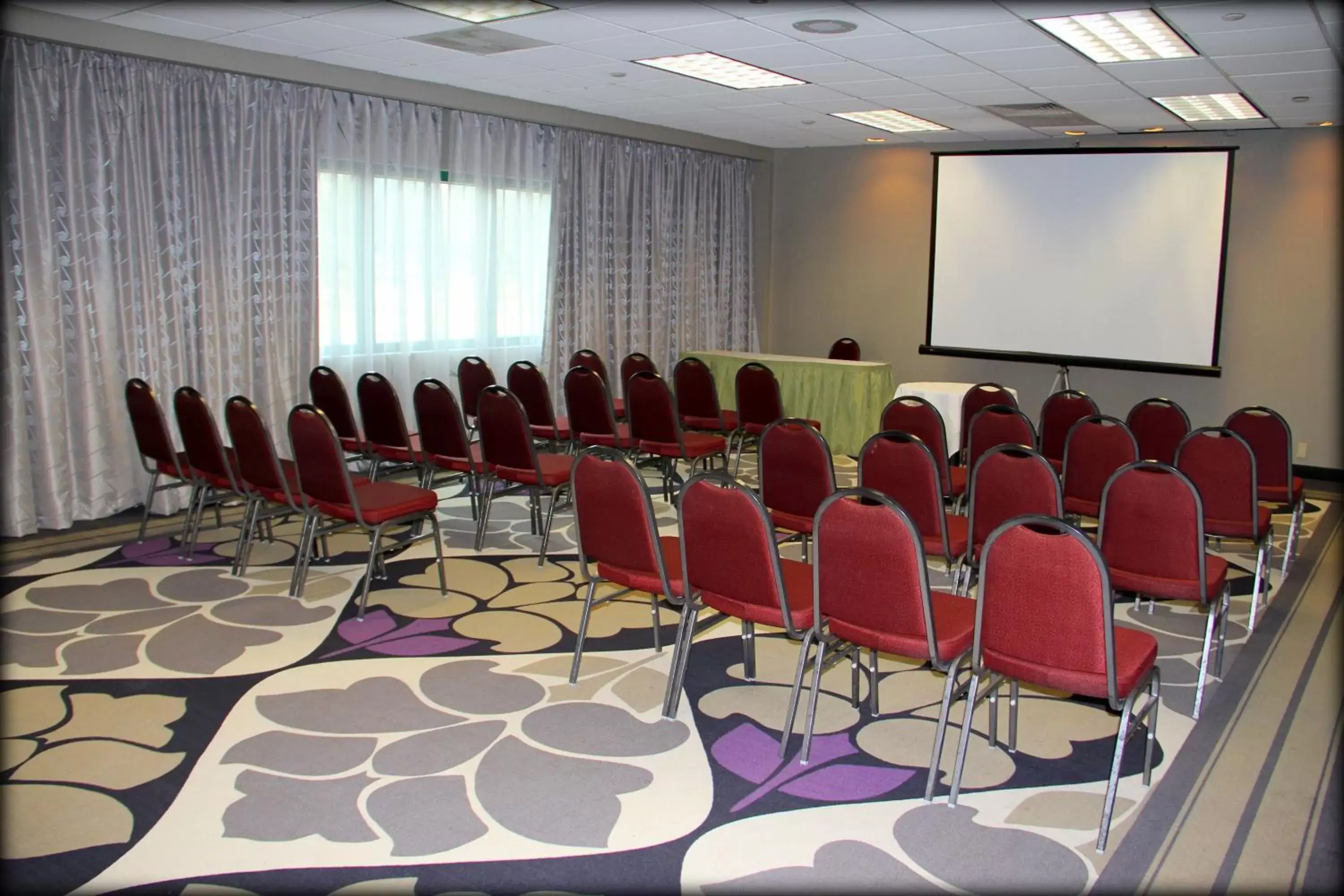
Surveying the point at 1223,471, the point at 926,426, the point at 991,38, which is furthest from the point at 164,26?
the point at 1223,471

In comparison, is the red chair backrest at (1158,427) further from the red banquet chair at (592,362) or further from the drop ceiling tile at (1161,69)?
the red banquet chair at (592,362)

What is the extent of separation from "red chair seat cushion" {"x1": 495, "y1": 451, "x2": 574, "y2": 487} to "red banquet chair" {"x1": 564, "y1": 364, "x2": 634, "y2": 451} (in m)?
0.74

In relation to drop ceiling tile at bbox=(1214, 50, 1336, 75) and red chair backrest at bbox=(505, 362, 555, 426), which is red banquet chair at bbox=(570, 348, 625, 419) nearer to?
red chair backrest at bbox=(505, 362, 555, 426)

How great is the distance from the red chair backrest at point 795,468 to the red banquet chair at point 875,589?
1.25 metres

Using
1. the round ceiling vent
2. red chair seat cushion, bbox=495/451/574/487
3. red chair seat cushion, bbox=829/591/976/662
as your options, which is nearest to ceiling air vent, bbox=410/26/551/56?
the round ceiling vent

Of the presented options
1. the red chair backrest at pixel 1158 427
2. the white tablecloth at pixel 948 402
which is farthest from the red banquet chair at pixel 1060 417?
the white tablecloth at pixel 948 402

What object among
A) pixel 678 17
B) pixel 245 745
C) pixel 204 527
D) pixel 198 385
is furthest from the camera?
pixel 198 385

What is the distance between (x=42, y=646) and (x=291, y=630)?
102cm

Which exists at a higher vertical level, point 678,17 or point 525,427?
point 678,17

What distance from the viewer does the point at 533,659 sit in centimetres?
457

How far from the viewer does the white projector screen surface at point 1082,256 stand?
9.48 m

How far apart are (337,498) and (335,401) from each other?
187cm

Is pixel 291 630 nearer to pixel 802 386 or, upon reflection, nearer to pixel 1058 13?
pixel 1058 13

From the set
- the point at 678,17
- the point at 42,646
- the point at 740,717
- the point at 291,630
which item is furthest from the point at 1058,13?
the point at 42,646
